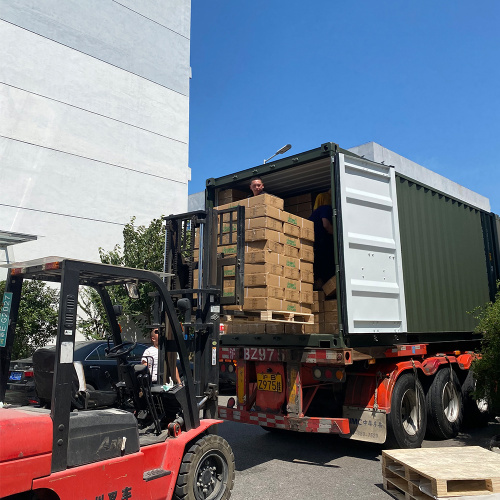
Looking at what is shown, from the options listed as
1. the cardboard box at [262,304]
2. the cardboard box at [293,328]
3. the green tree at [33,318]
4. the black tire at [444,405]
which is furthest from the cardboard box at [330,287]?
the green tree at [33,318]

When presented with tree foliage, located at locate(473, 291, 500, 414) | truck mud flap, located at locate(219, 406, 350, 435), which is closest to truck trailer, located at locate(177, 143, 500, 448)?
truck mud flap, located at locate(219, 406, 350, 435)

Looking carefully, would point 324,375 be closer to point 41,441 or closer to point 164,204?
point 41,441

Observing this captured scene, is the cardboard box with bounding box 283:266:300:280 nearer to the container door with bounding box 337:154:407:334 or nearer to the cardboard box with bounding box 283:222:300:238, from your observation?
the cardboard box with bounding box 283:222:300:238

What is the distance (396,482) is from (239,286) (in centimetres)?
250

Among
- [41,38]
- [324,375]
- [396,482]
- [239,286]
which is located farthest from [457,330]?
[41,38]

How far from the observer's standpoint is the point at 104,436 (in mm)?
3598

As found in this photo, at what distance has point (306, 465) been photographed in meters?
6.11

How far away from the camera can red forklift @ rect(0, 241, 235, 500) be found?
313 centimetres

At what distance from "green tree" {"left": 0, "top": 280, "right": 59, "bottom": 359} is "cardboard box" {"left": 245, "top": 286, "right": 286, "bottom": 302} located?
32.0 feet

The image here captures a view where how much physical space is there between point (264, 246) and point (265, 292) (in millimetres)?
525

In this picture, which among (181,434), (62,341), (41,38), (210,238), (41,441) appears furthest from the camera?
(41,38)

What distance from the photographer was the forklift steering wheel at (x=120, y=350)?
433 cm

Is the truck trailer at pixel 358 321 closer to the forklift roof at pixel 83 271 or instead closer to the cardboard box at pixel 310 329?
the cardboard box at pixel 310 329

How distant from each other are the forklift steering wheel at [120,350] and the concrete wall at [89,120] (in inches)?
571
